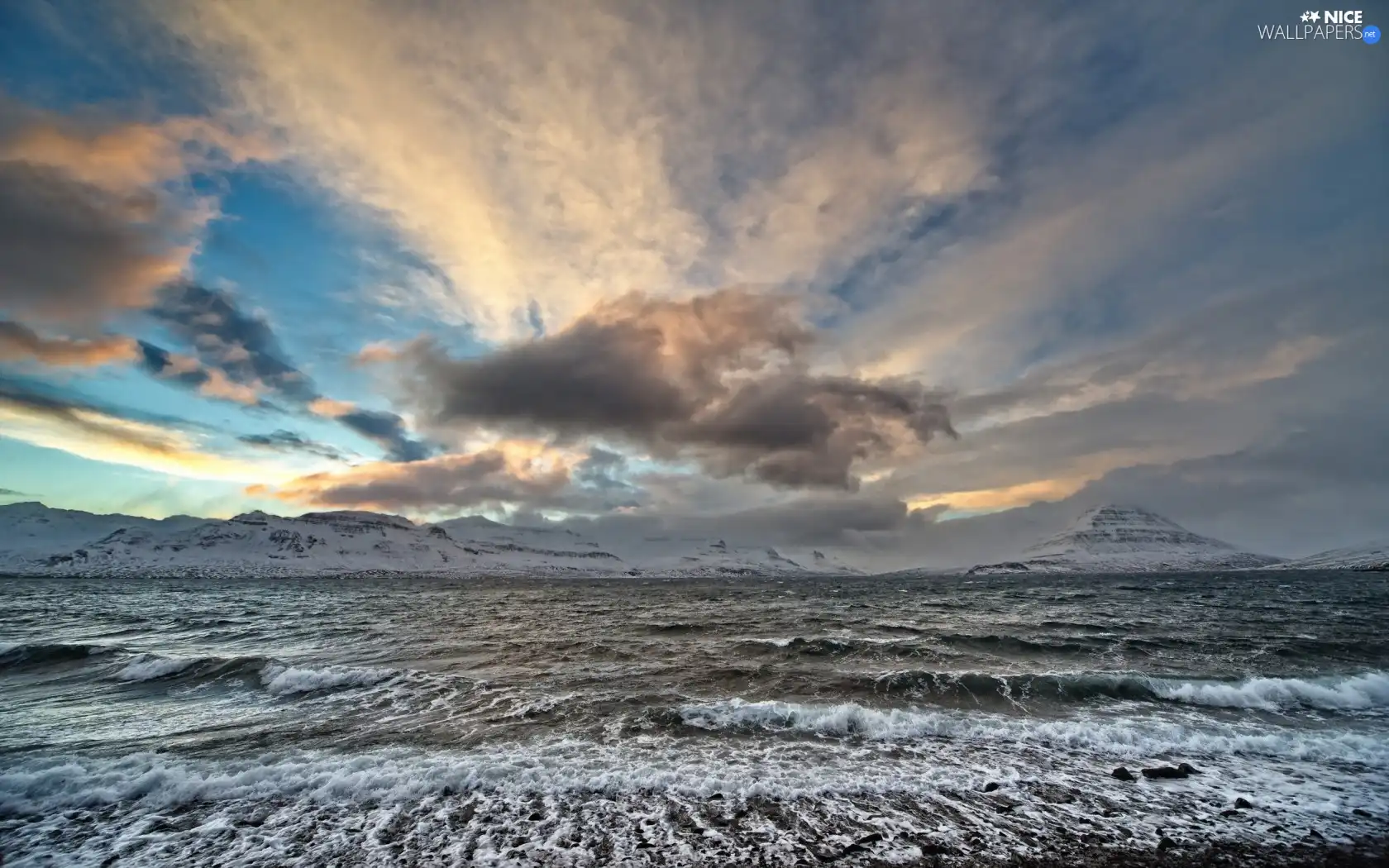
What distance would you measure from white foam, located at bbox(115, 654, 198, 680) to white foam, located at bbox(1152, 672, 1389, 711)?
43802 mm

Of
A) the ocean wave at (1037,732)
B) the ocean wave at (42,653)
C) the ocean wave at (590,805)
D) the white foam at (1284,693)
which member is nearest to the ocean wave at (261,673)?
the ocean wave at (42,653)

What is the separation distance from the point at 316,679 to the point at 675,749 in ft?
60.0

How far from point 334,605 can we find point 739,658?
70103mm

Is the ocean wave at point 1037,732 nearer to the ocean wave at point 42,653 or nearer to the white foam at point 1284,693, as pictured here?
the white foam at point 1284,693

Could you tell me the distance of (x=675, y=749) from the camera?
15688 millimetres

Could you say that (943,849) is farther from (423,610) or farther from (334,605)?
(334,605)

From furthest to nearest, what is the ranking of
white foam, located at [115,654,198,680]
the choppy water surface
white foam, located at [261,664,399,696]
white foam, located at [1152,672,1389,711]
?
white foam, located at [115,654,198,680], white foam, located at [261,664,399,696], white foam, located at [1152,672,1389,711], the choppy water surface

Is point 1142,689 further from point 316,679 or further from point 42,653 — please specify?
point 42,653

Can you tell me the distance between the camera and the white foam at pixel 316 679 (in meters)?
23.4

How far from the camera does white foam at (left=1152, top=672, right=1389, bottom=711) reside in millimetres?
20216

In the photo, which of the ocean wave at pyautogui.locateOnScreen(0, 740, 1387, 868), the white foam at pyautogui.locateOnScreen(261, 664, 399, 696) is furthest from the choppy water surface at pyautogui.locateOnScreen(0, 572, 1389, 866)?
the white foam at pyautogui.locateOnScreen(261, 664, 399, 696)

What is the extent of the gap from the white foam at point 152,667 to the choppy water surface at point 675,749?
27cm

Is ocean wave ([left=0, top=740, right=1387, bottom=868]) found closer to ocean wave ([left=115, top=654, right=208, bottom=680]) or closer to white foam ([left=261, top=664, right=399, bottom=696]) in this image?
white foam ([left=261, top=664, right=399, bottom=696])

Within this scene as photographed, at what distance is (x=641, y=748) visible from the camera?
15.7 m
